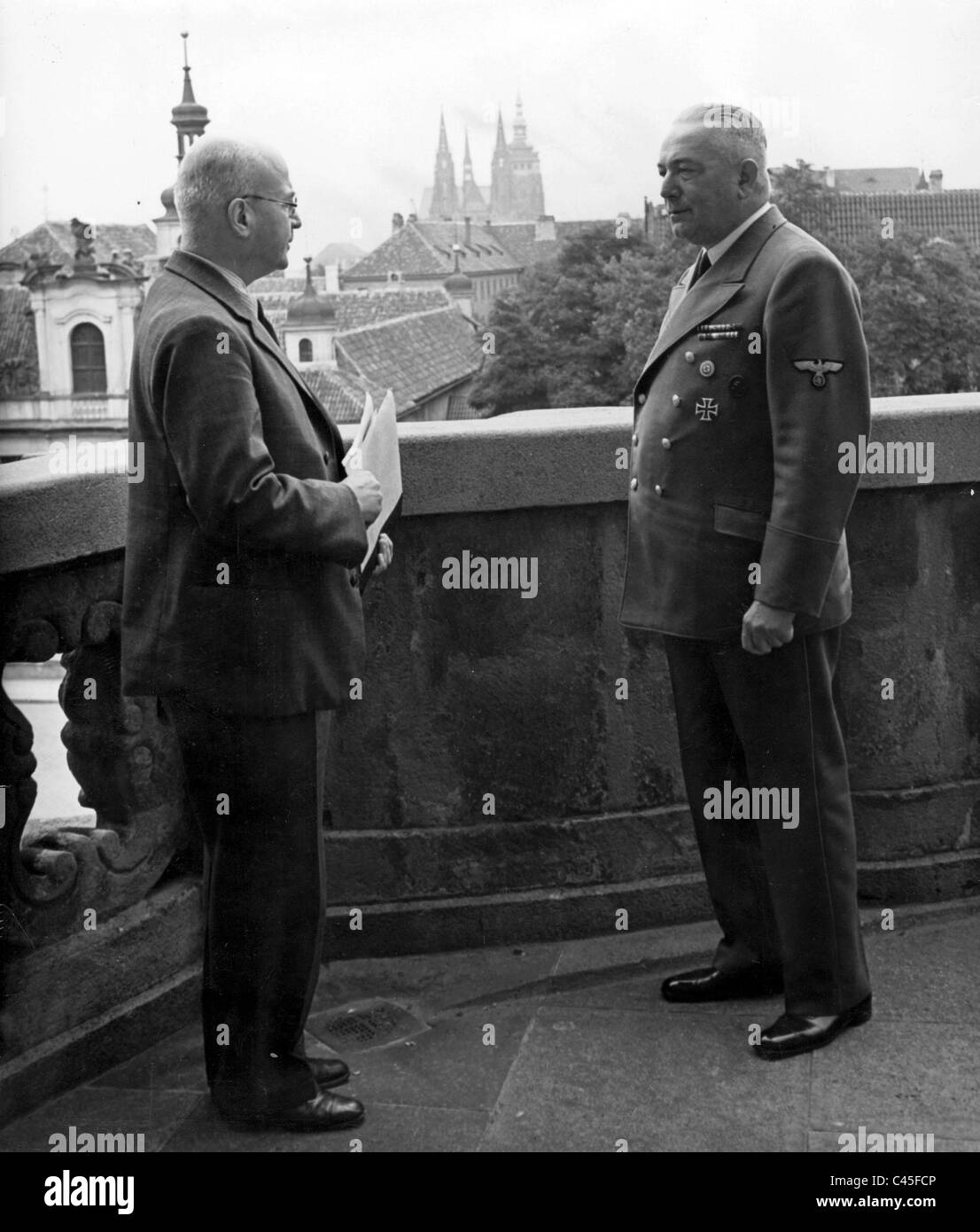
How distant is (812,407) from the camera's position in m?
3.05

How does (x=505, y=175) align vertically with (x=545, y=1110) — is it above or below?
above

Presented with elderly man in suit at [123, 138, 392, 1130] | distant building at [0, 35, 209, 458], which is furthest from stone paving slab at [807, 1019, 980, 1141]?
distant building at [0, 35, 209, 458]

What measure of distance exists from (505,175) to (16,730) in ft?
275

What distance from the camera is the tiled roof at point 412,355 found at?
168 feet

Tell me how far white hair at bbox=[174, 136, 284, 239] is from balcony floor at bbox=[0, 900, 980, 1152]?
1.61 metres

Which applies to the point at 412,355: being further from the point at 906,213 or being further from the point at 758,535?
the point at 758,535

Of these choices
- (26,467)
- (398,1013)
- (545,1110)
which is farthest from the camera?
(398,1013)

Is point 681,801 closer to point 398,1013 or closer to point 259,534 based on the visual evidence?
point 398,1013

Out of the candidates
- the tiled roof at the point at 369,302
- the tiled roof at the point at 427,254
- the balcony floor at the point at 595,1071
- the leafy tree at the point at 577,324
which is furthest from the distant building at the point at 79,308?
the balcony floor at the point at 595,1071

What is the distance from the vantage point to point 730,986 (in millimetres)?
3602

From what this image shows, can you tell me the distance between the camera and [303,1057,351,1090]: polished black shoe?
326cm

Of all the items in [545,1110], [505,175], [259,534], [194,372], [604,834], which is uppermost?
[505,175]

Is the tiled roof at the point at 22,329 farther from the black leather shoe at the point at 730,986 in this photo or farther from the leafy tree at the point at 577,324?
the black leather shoe at the point at 730,986

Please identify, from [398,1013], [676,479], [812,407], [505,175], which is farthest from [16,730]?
[505,175]
